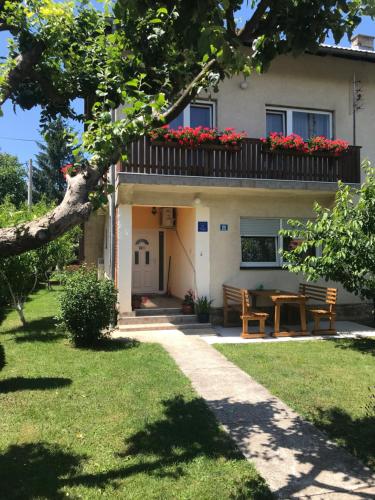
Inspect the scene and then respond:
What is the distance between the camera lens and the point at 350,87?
12.6 m

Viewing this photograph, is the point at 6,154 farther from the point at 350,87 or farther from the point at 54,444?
the point at 54,444

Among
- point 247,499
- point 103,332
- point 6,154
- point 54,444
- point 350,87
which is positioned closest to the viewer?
point 247,499

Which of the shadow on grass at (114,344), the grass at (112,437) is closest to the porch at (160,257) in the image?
the shadow on grass at (114,344)

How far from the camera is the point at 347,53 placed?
11820 millimetres

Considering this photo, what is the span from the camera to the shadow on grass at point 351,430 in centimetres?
415

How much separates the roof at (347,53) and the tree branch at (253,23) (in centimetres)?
880

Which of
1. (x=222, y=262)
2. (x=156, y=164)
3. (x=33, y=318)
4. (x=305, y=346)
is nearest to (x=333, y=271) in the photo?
(x=305, y=346)

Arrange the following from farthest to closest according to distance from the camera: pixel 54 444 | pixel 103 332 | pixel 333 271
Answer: pixel 103 332
pixel 333 271
pixel 54 444

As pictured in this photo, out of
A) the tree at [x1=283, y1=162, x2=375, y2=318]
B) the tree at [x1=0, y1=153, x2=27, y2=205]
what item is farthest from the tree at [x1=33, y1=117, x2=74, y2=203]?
the tree at [x1=283, y1=162, x2=375, y2=318]

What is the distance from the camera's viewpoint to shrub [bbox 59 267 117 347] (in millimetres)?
8195

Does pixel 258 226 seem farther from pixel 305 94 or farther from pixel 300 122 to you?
pixel 305 94

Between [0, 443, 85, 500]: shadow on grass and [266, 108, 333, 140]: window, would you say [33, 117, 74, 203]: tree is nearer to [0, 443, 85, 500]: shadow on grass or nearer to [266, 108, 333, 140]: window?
[266, 108, 333, 140]: window

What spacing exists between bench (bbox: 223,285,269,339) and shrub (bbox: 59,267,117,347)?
287 cm

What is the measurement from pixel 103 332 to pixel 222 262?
3.63m
